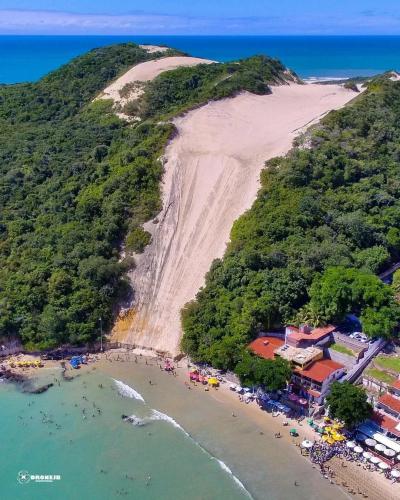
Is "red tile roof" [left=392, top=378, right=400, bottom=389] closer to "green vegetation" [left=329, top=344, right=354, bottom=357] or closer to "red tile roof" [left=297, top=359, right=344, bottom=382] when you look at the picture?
"red tile roof" [left=297, top=359, right=344, bottom=382]

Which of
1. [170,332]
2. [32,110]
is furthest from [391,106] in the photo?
[32,110]

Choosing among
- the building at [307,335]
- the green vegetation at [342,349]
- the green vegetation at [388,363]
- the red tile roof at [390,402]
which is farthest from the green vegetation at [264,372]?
the green vegetation at [388,363]

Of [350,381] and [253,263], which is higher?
[253,263]

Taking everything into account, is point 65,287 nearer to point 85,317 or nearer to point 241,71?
point 85,317

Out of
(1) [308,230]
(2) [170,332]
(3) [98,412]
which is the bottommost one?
(3) [98,412]

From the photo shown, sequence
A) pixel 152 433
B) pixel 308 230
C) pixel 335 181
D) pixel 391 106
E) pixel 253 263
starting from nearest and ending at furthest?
pixel 152 433 < pixel 253 263 < pixel 308 230 < pixel 335 181 < pixel 391 106

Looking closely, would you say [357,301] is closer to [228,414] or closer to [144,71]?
[228,414]

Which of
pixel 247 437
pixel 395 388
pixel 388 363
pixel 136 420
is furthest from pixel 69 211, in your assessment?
pixel 395 388

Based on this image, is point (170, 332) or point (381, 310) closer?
point (381, 310)

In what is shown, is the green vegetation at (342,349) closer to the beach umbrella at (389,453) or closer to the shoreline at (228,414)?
the shoreline at (228,414)
